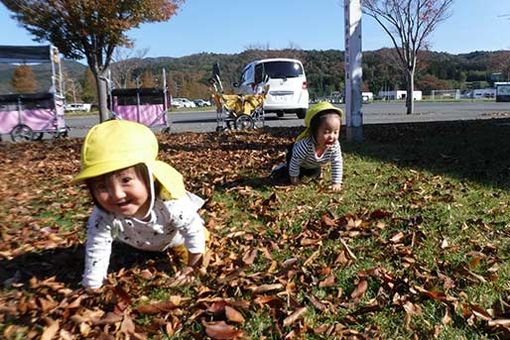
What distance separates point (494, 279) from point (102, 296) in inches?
74.9

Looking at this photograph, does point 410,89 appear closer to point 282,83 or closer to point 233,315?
point 282,83

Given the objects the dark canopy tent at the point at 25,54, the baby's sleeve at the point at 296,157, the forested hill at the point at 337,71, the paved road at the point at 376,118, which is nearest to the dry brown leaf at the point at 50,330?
the baby's sleeve at the point at 296,157

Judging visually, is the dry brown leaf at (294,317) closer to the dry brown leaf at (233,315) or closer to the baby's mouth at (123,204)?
the dry brown leaf at (233,315)

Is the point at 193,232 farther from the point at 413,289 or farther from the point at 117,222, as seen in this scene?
the point at 413,289

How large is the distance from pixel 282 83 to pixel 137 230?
11.6 m

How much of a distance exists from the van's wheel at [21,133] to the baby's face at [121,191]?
10.3 metres

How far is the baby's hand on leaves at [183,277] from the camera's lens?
7.84 ft

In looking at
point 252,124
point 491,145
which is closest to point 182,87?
point 252,124

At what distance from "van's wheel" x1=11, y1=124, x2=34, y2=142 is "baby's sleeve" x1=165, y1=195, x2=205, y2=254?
10225 millimetres

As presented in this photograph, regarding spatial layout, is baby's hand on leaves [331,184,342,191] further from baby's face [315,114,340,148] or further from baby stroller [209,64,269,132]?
baby stroller [209,64,269,132]

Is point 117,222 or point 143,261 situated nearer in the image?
point 117,222

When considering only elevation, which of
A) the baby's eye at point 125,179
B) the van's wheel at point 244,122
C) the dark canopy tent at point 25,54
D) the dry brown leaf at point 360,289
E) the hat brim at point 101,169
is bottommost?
the dry brown leaf at point 360,289

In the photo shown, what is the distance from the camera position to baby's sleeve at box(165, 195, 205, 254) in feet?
7.66

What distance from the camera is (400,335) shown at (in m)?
1.87
